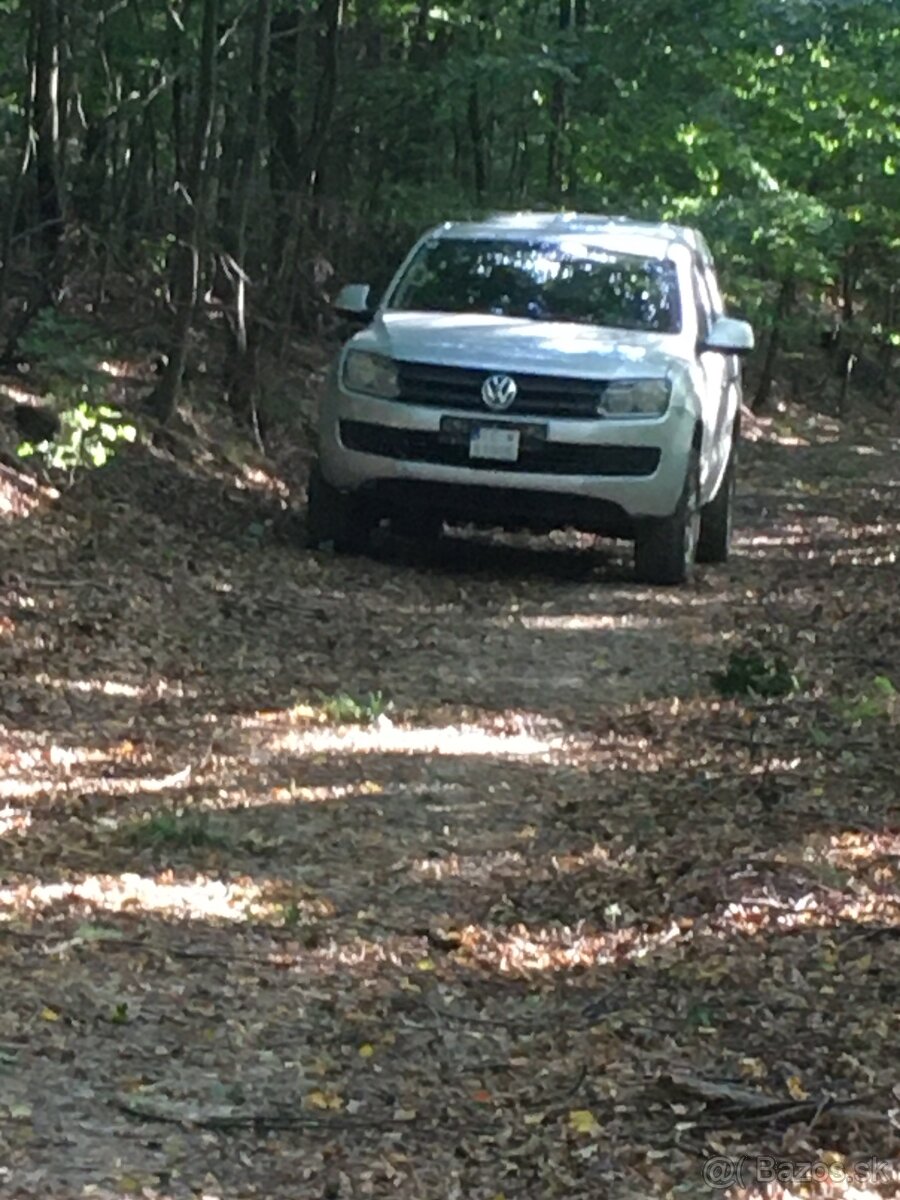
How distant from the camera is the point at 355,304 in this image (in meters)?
10.8

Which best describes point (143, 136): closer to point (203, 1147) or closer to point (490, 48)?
point (490, 48)

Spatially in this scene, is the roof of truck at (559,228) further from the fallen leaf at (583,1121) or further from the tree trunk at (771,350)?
the tree trunk at (771,350)

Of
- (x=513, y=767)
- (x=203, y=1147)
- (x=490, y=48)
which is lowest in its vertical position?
(x=513, y=767)

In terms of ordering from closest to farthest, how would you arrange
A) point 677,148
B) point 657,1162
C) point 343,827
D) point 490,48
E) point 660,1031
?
point 657,1162, point 660,1031, point 343,827, point 490,48, point 677,148

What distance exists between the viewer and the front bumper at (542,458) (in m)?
10.1

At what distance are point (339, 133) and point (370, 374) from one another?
604 cm

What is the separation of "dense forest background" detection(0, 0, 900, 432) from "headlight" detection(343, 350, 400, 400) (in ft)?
5.36

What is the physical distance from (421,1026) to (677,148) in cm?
1538

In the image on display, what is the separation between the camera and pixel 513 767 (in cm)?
680

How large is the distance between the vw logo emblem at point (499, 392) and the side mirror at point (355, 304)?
1.04 m

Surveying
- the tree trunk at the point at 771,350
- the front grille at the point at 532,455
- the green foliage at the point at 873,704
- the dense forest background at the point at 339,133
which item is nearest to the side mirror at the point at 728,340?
the front grille at the point at 532,455

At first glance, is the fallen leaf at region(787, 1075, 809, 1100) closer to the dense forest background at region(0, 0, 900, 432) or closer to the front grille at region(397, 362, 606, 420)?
the front grille at region(397, 362, 606, 420)

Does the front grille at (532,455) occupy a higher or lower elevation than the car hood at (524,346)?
lower

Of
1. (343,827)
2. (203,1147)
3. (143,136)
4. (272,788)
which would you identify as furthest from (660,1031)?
(143,136)
